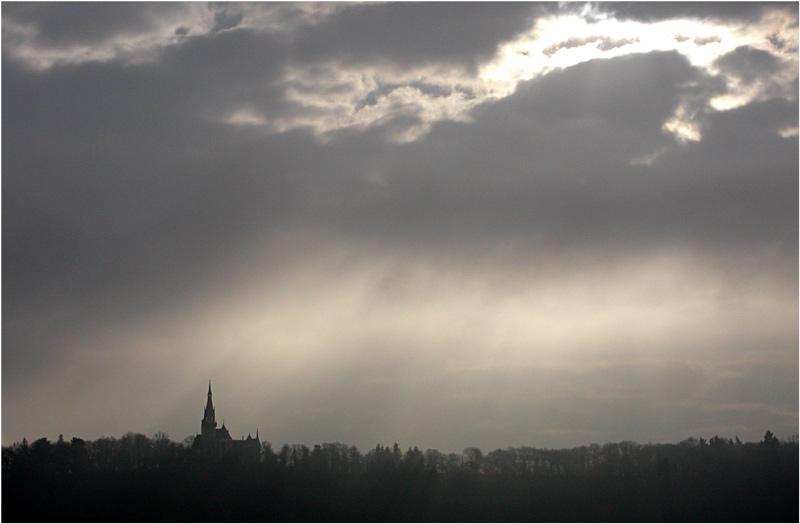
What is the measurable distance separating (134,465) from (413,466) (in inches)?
1822

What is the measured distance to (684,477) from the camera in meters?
159

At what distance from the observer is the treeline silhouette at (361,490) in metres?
130

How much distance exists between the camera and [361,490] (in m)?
142

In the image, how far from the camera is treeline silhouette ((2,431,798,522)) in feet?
427

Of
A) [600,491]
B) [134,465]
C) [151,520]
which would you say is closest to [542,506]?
[600,491]

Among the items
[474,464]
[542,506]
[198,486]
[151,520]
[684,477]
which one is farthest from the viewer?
[474,464]

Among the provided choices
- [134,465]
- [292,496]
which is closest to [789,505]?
[292,496]

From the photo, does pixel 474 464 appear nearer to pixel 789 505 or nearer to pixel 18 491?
pixel 789 505

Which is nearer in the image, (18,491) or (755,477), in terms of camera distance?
(18,491)

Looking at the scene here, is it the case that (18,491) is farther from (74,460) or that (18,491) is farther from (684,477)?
(684,477)

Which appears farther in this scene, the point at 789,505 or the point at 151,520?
the point at 789,505

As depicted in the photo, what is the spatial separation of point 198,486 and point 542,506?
49542mm

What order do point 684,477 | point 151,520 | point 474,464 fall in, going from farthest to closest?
1. point 474,464
2. point 684,477
3. point 151,520

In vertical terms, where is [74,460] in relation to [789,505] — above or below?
above
